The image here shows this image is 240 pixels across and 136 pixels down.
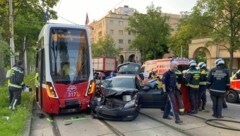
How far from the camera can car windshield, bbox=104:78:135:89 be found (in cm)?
1113

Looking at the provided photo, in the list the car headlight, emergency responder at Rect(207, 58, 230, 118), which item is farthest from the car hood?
emergency responder at Rect(207, 58, 230, 118)

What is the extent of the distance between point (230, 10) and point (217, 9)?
1073 millimetres

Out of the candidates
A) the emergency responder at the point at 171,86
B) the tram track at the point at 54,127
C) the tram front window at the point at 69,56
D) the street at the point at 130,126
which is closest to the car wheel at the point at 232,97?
the street at the point at 130,126

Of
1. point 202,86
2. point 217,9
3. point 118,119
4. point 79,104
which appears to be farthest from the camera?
point 217,9

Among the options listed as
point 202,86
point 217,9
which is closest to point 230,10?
point 217,9

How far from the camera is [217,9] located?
2477 centimetres

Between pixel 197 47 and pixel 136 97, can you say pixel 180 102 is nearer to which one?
pixel 136 97

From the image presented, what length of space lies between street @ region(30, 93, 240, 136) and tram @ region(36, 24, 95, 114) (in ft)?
1.85

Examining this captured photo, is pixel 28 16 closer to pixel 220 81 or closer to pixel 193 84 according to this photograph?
pixel 193 84

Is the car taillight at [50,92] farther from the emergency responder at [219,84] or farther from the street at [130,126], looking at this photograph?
the emergency responder at [219,84]

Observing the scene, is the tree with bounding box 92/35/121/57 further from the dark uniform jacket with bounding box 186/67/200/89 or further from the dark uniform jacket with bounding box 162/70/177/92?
the dark uniform jacket with bounding box 162/70/177/92

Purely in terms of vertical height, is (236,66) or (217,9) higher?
(217,9)

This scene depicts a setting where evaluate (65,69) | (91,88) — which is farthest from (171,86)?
(65,69)

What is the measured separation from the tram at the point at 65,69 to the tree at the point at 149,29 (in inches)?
1381
